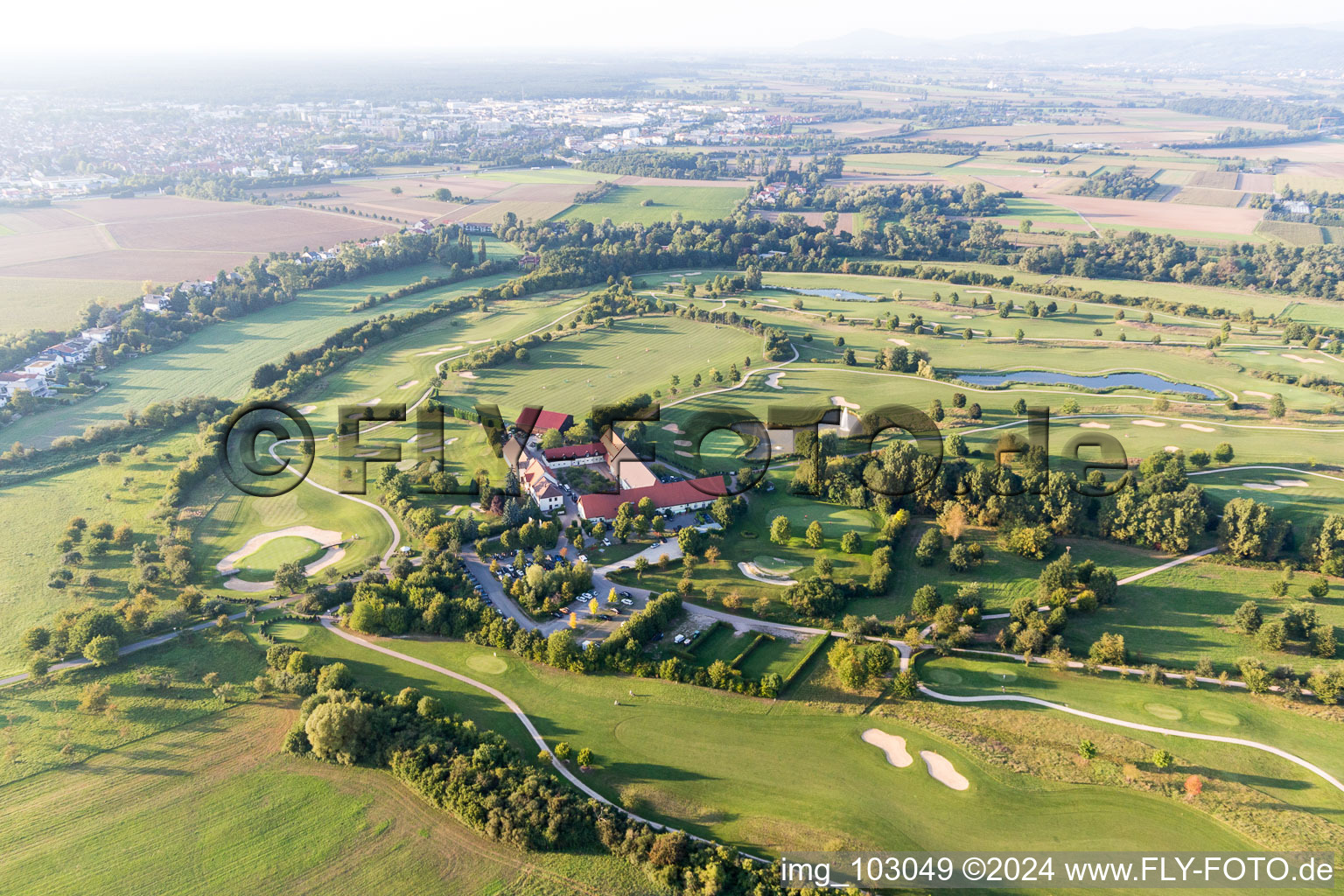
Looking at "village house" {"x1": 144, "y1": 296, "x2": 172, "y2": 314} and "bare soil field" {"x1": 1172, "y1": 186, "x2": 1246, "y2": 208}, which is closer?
"village house" {"x1": 144, "y1": 296, "x2": 172, "y2": 314}

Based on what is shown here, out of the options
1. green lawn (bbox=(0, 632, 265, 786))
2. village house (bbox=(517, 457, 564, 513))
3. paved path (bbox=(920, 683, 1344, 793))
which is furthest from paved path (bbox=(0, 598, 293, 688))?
paved path (bbox=(920, 683, 1344, 793))

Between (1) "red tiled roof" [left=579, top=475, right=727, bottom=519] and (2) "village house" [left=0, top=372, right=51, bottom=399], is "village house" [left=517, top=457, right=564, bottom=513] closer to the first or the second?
(1) "red tiled roof" [left=579, top=475, right=727, bottom=519]

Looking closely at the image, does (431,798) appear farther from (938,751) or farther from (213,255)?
(213,255)

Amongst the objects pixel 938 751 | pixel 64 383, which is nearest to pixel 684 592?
pixel 938 751

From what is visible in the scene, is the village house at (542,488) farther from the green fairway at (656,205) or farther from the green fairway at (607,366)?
the green fairway at (656,205)

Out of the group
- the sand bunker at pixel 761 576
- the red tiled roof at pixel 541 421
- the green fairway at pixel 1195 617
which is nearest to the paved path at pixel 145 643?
the red tiled roof at pixel 541 421

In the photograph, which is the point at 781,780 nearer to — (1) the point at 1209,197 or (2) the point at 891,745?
(2) the point at 891,745

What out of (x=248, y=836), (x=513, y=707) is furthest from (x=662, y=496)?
(x=248, y=836)

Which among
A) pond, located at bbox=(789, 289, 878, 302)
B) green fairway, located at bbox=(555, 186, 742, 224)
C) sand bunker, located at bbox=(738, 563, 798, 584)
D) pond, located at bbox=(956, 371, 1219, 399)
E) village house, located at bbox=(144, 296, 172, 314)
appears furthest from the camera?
green fairway, located at bbox=(555, 186, 742, 224)
